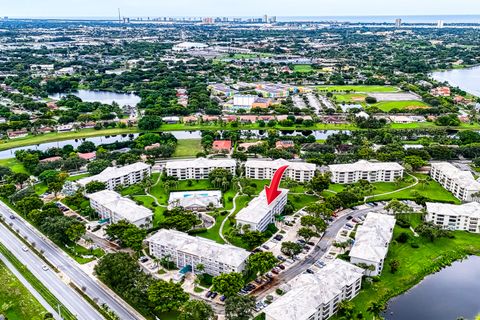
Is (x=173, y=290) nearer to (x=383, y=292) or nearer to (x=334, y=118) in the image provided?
(x=383, y=292)

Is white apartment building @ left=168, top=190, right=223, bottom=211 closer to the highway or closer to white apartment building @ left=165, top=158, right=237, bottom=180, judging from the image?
white apartment building @ left=165, top=158, right=237, bottom=180

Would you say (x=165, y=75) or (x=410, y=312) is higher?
(x=165, y=75)

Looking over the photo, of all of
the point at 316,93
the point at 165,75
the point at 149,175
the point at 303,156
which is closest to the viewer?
the point at 149,175

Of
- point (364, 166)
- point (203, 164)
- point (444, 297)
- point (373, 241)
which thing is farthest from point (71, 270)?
point (364, 166)

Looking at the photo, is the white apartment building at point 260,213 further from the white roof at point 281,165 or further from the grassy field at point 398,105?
the grassy field at point 398,105

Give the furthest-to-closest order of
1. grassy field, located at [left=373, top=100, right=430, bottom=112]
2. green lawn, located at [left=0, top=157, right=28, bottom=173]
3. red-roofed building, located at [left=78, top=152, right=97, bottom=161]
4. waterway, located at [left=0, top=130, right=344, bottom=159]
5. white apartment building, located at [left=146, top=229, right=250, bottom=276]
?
grassy field, located at [left=373, top=100, right=430, bottom=112], waterway, located at [left=0, top=130, right=344, bottom=159], red-roofed building, located at [left=78, top=152, right=97, bottom=161], green lawn, located at [left=0, top=157, right=28, bottom=173], white apartment building, located at [left=146, top=229, right=250, bottom=276]

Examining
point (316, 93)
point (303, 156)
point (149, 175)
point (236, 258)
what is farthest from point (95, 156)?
point (316, 93)

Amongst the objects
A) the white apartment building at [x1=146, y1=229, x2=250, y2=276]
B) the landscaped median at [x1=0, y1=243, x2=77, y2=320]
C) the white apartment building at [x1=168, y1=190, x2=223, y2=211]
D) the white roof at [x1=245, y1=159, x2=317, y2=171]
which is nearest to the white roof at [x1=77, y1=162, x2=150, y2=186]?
the white apartment building at [x1=168, y1=190, x2=223, y2=211]
